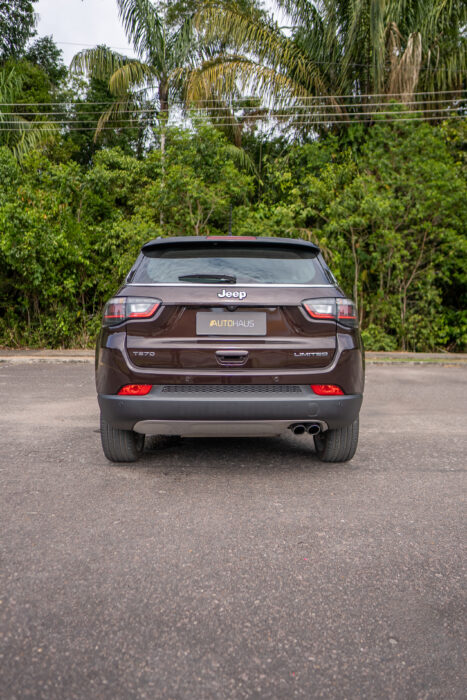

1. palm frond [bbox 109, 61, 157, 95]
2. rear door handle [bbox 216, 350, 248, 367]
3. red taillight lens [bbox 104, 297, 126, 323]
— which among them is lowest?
rear door handle [bbox 216, 350, 248, 367]

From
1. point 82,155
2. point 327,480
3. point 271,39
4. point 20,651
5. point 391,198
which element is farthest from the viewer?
point 82,155

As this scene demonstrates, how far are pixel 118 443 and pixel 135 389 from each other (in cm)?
67

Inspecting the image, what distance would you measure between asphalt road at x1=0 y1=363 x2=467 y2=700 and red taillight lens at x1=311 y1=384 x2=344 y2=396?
632 millimetres

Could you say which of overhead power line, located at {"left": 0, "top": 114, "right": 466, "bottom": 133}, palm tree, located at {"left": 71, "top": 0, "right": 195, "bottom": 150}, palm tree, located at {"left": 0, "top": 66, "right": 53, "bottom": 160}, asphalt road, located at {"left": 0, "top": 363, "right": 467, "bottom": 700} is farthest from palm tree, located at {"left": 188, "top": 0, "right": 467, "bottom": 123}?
asphalt road, located at {"left": 0, "top": 363, "right": 467, "bottom": 700}

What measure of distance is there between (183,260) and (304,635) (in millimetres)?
2821

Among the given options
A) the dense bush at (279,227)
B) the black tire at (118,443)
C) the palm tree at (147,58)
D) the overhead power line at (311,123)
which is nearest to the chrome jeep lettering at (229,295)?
the black tire at (118,443)

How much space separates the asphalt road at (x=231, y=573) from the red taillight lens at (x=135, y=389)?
0.63 meters

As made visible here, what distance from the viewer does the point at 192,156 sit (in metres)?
15.2

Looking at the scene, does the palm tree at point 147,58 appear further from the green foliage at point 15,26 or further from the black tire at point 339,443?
the black tire at point 339,443

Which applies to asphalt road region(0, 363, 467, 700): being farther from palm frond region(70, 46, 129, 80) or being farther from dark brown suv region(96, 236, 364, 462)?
palm frond region(70, 46, 129, 80)

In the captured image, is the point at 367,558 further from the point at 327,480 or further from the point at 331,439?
the point at 331,439

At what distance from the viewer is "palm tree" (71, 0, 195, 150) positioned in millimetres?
20344

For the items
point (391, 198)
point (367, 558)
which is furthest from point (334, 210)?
point (367, 558)

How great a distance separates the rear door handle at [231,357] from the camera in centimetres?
427
